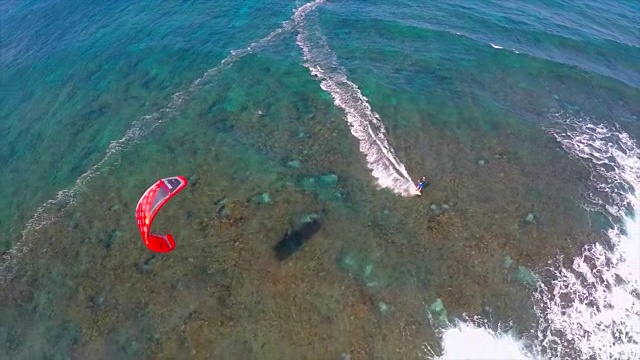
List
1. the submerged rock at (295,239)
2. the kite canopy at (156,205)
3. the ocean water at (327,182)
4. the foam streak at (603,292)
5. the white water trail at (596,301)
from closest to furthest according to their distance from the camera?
the white water trail at (596,301) → the kite canopy at (156,205) → the foam streak at (603,292) → the ocean water at (327,182) → the submerged rock at (295,239)

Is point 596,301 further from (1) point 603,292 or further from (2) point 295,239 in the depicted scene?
(2) point 295,239

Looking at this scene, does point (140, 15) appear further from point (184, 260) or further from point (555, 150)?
point (555, 150)

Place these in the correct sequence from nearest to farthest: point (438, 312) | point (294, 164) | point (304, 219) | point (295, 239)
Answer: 1. point (438, 312)
2. point (295, 239)
3. point (304, 219)
4. point (294, 164)

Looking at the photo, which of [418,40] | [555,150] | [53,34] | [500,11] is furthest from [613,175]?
[53,34]

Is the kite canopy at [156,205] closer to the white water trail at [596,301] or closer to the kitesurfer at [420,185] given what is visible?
the kitesurfer at [420,185]

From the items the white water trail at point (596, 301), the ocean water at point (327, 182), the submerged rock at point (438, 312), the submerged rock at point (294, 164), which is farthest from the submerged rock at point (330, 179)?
the white water trail at point (596, 301)

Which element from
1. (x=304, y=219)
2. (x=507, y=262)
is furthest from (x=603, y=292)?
(x=304, y=219)
